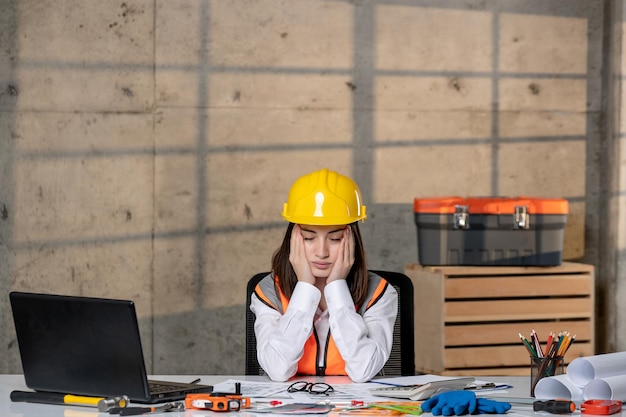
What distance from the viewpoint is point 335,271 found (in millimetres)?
3086

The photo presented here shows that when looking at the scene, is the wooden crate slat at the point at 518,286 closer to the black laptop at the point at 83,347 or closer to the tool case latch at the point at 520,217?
the tool case latch at the point at 520,217

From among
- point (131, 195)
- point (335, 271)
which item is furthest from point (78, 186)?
point (335, 271)

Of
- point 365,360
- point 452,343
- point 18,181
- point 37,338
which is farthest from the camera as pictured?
point 18,181

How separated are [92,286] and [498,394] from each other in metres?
3.42

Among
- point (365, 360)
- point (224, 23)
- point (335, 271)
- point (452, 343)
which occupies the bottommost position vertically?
point (452, 343)

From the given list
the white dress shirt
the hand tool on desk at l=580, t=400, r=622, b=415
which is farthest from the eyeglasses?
the hand tool on desk at l=580, t=400, r=622, b=415

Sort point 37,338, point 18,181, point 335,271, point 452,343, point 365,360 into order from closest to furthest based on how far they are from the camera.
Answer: point 37,338
point 365,360
point 335,271
point 452,343
point 18,181

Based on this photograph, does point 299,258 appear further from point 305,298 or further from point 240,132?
point 240,132

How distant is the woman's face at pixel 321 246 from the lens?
3096 millimetres

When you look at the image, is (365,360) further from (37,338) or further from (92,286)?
(92,286)

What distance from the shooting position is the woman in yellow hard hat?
290cm

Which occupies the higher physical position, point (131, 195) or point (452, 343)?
point (131, 195)

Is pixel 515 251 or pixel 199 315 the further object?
pixel 199 315

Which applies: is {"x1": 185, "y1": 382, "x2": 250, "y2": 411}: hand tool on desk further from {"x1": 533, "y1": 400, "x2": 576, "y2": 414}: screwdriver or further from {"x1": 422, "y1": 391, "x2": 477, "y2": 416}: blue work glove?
{"x1": 533, "y1": 400, "x2": 576, "y2": 414}: screwdriver
